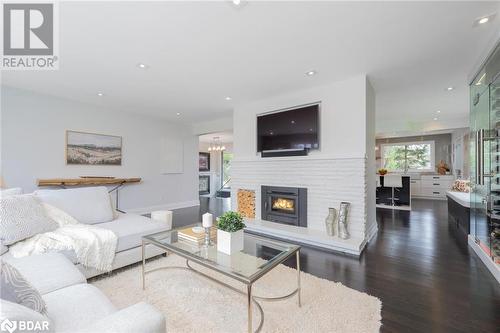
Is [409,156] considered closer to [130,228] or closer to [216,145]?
[216,145]

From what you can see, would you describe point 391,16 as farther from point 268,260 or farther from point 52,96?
point 52,96

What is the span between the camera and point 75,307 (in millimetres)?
1112

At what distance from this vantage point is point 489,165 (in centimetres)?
262

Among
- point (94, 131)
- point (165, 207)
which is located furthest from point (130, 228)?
point (165, 207)

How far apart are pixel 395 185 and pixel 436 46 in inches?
166

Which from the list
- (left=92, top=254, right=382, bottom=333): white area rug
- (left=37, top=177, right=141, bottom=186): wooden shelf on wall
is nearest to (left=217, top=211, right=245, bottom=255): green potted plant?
(left=92, top=254, right=382, bottom=333): white area rug

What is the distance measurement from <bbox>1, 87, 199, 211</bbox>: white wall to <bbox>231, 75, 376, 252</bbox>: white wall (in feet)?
9.55

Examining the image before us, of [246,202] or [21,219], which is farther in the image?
[246,202]

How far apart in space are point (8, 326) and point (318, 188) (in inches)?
131

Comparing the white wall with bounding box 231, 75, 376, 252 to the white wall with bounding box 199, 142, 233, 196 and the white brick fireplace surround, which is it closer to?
the white brick fireplace surround

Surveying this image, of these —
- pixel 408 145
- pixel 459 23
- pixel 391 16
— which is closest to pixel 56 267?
pixel 391 16

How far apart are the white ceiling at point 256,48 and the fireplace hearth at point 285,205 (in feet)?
5.57

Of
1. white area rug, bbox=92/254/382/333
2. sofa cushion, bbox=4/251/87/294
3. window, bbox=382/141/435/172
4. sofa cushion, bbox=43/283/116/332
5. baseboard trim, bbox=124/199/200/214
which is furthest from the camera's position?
window, bbox=382/141/435/172

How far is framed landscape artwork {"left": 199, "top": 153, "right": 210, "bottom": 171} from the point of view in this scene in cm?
948
